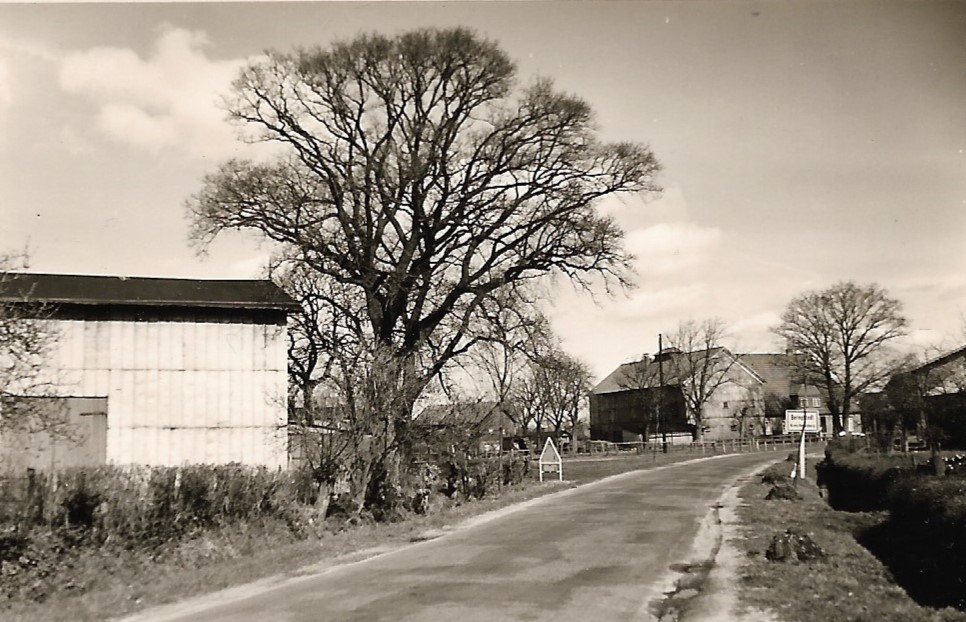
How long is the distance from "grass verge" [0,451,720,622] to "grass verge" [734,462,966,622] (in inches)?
259

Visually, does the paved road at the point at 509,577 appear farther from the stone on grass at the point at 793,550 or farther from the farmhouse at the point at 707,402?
the farmhouse at the point at 707,402

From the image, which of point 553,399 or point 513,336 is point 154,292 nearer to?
point 513,336

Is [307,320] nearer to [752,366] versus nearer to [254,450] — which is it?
[254,450]

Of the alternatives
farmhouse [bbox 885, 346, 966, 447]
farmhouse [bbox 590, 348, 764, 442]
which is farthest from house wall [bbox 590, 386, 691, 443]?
farmhouse [bbox 885, 346, 966, 447]

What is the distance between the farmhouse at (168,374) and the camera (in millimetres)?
22391

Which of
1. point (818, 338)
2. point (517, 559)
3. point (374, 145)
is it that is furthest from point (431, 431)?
point (818, 338)

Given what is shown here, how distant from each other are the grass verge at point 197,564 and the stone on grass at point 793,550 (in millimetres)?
6770

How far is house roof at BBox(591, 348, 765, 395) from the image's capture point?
86125 mm

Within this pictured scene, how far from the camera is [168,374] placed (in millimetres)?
23016

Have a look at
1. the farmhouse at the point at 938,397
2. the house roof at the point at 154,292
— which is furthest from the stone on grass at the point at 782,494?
the house roof at the point at 154,292

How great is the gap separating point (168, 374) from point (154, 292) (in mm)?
2680

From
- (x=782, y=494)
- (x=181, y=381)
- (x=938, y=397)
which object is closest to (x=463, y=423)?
(x=181, y=381)

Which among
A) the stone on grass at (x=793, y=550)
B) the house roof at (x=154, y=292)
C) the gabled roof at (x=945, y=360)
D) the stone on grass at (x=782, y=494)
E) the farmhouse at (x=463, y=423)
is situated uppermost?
the house roof at (x=154, y=292)

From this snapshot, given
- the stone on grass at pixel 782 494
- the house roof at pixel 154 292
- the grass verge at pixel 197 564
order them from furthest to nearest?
the stone on grass at pixel 782 494 → the house roof at pixel 154 292 → the grass verge at pixel 197 564
